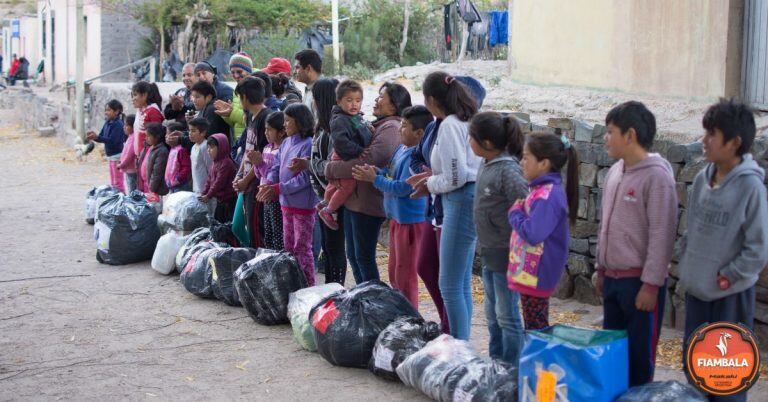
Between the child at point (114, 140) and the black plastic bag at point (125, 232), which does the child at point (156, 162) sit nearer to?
the black plastic bag at point (125, 232)

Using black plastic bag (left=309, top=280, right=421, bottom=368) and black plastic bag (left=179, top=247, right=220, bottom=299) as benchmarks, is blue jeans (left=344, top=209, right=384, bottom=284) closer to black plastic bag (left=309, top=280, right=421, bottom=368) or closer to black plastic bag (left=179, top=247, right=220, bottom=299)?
black plastic bag (left=309, top=280, right=421, bottom=368)

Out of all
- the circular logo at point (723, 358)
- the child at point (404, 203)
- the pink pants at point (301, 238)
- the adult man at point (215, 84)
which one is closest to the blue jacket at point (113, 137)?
the adult man at point (215, 84)

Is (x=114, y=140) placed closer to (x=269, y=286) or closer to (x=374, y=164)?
(x=269, y=286)

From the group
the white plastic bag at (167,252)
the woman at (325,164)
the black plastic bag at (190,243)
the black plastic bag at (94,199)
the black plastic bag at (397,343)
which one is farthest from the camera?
the black plastic bag at (94,199)

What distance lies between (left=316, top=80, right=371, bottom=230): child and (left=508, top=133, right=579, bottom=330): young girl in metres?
1.83

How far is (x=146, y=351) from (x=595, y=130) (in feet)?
11.3

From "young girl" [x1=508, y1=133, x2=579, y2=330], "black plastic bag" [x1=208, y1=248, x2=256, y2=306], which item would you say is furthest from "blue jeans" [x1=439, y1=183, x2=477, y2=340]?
"black plastic bag" [x1=208, y1=248, x2=256, y2=306]

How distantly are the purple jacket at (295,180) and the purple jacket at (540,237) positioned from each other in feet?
8.86

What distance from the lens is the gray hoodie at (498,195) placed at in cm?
466

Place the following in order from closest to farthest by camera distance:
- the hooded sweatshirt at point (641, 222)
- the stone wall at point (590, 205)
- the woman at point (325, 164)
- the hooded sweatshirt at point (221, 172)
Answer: the hooded sweatshirt at point (641, 222)
the stone wall at point (590, 205)
the woman at point (325, 164)
the hooded sweatshirt at point (221, 172)

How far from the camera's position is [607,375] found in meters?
3.96

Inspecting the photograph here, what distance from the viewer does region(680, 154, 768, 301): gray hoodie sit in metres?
3.82

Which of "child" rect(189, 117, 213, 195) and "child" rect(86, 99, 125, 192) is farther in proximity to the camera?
"child" rect(86, 99, 125, 192)

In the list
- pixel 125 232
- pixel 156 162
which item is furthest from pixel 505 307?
pixel 156 162
